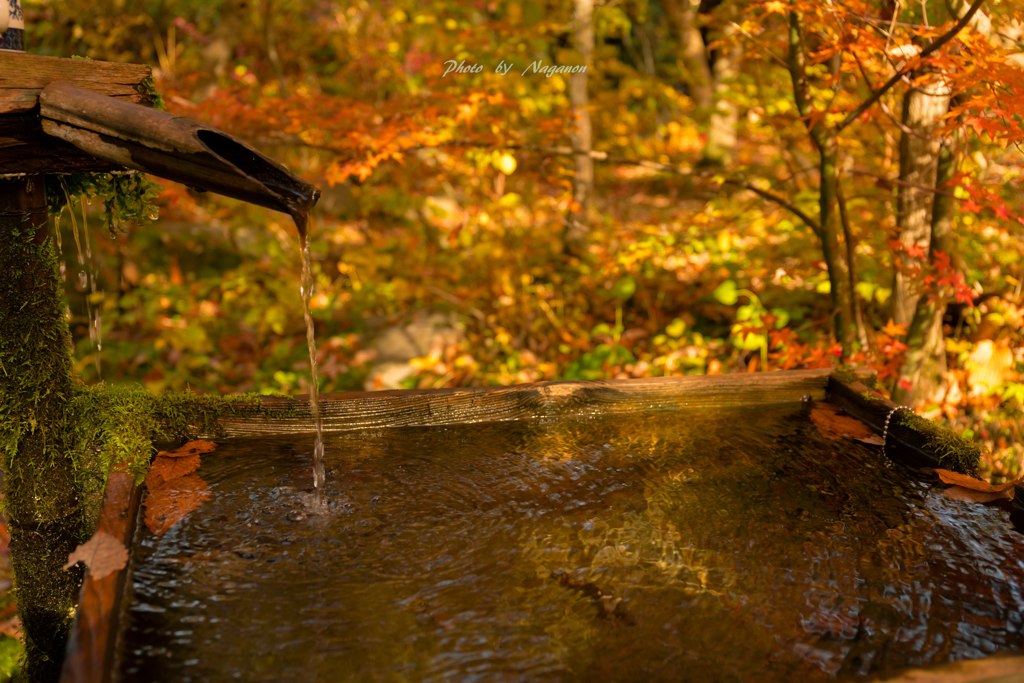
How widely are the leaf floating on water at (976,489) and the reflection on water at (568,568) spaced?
5cm

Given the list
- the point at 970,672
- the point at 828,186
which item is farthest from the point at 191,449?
the point at 828,186

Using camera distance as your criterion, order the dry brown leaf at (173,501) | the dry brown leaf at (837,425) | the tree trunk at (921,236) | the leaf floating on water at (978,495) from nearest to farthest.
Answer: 1. the dry brown leaf at (173,501)
2. the leaf floating on water at (978,495)
3. the dry brown leaf at (837,425)
4. the tree trunk at (921,236)

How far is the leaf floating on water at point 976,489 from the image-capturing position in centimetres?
229

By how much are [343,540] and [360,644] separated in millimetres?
439

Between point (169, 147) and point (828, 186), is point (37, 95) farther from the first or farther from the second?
point (828, 186)

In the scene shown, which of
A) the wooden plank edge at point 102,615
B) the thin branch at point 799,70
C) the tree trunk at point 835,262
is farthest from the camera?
the tree trunk at point 835,262

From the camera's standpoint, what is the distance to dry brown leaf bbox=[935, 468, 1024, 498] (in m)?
2.29

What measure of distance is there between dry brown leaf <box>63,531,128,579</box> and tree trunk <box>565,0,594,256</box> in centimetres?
453

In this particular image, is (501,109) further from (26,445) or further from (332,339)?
(26,445)

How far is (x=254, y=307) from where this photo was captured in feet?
22.1

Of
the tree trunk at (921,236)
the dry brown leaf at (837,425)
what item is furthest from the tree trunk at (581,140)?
the dry brown leaf at (837,425)

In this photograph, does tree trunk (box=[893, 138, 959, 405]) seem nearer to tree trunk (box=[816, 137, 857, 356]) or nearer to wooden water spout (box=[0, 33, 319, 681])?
tree trunk (box=[816, 137, 857, 356])

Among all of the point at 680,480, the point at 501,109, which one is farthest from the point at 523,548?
the point at 501,109

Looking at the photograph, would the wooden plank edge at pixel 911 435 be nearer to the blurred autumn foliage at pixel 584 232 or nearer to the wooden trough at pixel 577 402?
the wooden trough at pixel 577 402
